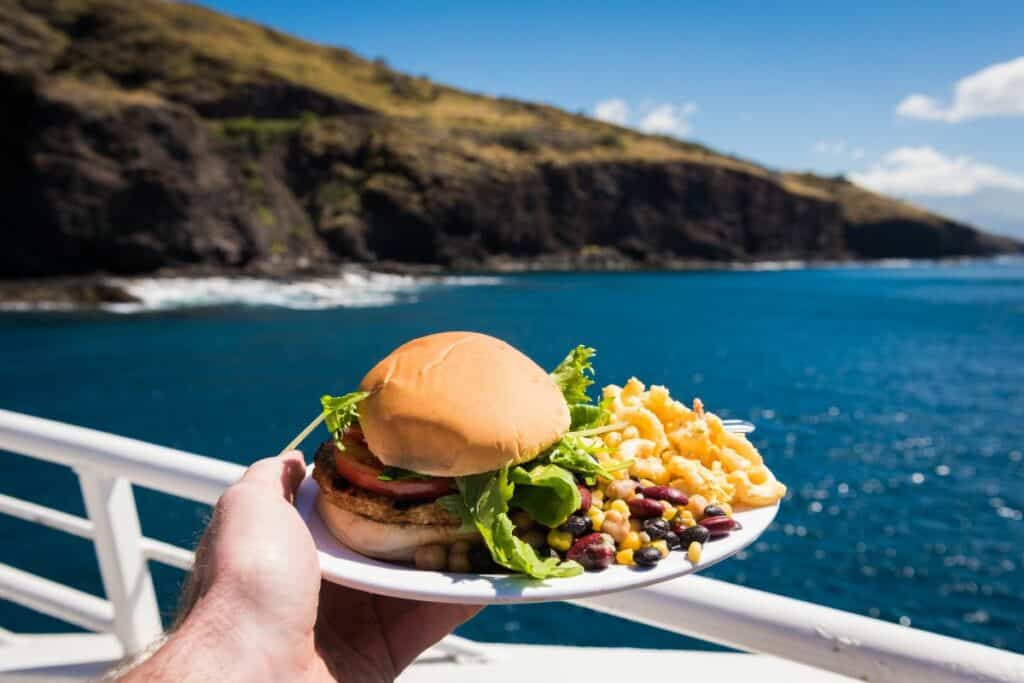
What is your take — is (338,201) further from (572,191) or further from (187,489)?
(187,489)

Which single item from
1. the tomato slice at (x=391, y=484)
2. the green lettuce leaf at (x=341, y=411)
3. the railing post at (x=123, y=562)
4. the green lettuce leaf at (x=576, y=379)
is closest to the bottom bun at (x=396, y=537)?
the tomato slice at (x=391, y=484)

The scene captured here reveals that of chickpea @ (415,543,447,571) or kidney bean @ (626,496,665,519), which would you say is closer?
chickpea @ (415,543,447,571)

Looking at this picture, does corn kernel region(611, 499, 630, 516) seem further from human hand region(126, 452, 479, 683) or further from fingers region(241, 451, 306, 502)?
fingers region(241, 451, 306, 502)

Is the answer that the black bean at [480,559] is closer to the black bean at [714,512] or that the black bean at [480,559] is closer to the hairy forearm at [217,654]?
the hairy forearm at [217,654]

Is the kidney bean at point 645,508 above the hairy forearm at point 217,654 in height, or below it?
above

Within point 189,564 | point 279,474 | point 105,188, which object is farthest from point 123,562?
point 105,188

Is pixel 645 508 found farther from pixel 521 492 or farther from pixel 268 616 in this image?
pixel 268 616

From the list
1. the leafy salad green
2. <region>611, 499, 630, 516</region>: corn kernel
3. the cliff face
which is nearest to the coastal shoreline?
the cliff face
